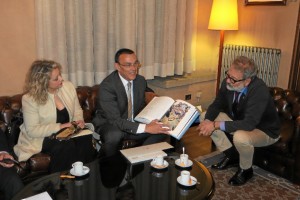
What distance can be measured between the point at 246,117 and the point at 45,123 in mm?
1600

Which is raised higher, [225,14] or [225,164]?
[225,14]

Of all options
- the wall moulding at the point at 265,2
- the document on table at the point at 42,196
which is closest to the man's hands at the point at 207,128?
the document on table at the point at 42,196

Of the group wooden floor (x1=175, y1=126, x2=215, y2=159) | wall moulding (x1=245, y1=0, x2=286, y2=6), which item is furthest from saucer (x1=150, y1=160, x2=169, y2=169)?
wall moulding (x1=245, y1=0, x2=286, y2=6)

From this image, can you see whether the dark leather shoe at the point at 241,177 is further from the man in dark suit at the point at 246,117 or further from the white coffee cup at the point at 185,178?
the white coffee cup at the point at 185,178

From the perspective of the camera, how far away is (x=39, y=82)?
2.28 metres

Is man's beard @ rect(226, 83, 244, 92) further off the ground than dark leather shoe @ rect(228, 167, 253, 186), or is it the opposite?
man's beard @ rect(226, 83, 244, 92)

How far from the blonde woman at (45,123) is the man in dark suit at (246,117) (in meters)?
1.08

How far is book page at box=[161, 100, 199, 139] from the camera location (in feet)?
7.32

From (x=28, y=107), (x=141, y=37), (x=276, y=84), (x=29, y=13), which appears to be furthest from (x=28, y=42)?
(x=276, y=84)

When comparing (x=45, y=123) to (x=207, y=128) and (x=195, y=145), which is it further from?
(x=195, y=145)

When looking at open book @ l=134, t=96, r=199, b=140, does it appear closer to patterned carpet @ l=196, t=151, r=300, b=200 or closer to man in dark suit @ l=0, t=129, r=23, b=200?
patterned carpet @ l=196, t=151, r=300, b=200

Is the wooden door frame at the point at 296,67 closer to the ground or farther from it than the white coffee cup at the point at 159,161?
farther from it

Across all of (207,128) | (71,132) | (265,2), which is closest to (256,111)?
(207,128)

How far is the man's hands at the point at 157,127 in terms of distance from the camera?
229cm
